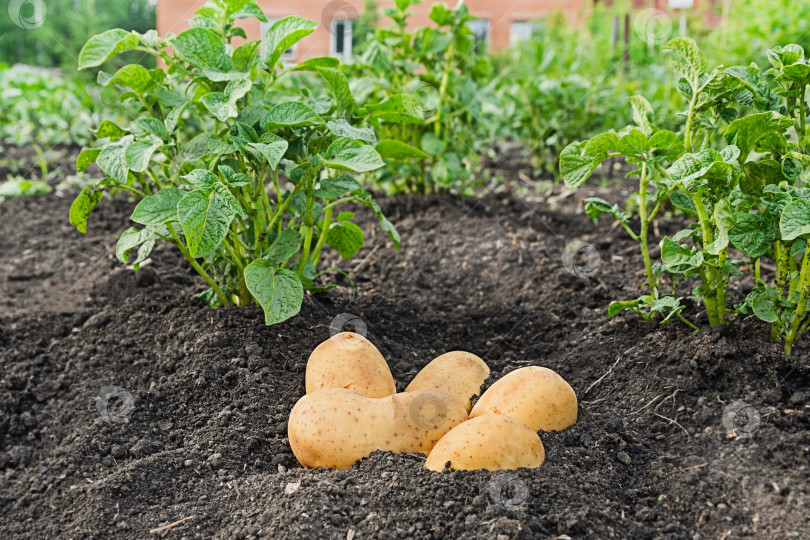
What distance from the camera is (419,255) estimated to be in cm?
334

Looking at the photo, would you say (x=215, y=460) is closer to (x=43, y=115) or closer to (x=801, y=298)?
(x=801, y=298)

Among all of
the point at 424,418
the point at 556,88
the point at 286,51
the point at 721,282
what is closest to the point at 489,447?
the point at 424,418

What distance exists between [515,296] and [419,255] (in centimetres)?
57

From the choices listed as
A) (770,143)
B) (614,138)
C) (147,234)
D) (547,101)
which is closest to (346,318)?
(147,234)

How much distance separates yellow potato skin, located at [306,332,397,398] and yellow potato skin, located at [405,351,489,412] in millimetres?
99

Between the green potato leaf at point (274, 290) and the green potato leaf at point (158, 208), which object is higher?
the green potato leaf at point (158, 208)

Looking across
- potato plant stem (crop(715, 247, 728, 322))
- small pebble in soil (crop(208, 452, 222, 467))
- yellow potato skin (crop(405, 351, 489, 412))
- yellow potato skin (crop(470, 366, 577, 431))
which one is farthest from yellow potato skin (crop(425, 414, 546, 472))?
potato plant stem (crop(715, 247, 728, 322))

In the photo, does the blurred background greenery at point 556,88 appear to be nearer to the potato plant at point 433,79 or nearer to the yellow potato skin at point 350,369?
the potato plant at point 433,79

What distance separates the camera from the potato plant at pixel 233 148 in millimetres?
1951

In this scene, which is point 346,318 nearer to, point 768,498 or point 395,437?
point 395,437

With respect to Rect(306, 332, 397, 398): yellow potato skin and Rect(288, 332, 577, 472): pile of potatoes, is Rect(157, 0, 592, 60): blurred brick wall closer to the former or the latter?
Rect(306, 332, 397, 398): yellow potato skin

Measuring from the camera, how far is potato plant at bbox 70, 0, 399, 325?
6.40 ft

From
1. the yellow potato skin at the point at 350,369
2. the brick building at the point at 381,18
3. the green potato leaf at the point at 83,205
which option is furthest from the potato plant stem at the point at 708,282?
the brick building at the point at 381,18

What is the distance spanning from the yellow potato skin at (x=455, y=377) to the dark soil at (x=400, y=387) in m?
0.24
